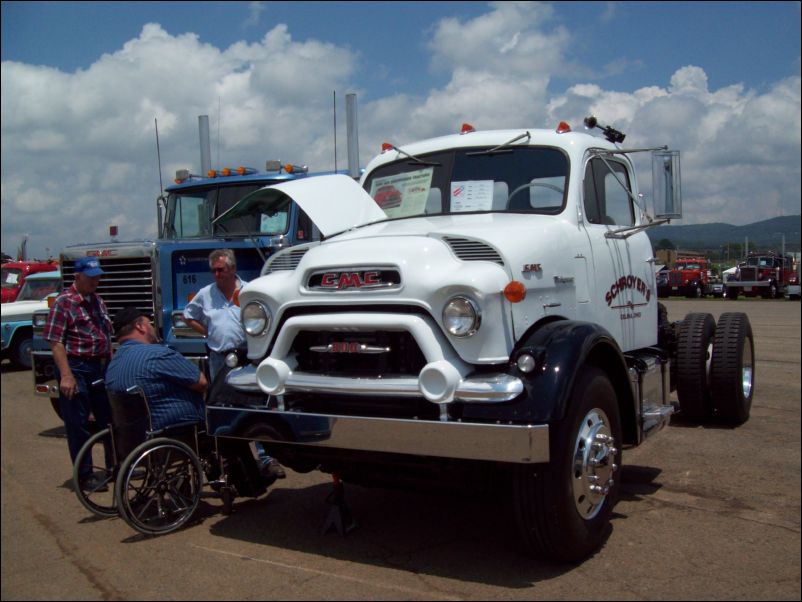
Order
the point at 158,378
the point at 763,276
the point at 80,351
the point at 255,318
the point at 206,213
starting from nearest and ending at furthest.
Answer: the point at 255,318
the point at 158,378
the point at 80,351
the point at 763,276
the point at 206,213

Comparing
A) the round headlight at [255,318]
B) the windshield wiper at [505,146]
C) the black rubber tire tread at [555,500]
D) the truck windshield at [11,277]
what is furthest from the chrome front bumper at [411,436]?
the truck windshield at [11,277]

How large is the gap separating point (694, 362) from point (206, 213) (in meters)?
5.37

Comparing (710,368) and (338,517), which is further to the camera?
(710,368)

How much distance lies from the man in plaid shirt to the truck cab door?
361 cm

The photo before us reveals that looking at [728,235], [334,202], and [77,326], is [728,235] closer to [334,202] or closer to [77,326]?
[334,202]

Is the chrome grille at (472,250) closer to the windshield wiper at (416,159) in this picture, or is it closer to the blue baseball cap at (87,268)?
the windshield wiper at (416,159)

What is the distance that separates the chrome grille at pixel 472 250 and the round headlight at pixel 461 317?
0.34 metres

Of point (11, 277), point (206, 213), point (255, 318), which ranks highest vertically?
point (206, 213)

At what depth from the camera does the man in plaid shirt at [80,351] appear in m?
5.83

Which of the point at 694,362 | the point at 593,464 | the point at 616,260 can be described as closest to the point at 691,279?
the point at 694,362

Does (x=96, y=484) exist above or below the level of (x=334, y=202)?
below

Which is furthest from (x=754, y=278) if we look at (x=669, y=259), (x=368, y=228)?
(x=368, y=228)

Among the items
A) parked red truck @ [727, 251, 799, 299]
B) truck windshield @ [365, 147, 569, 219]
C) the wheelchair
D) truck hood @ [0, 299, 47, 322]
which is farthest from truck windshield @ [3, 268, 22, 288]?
parked red truck @ [727, 251, 799, 299]

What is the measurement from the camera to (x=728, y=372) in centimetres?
703
